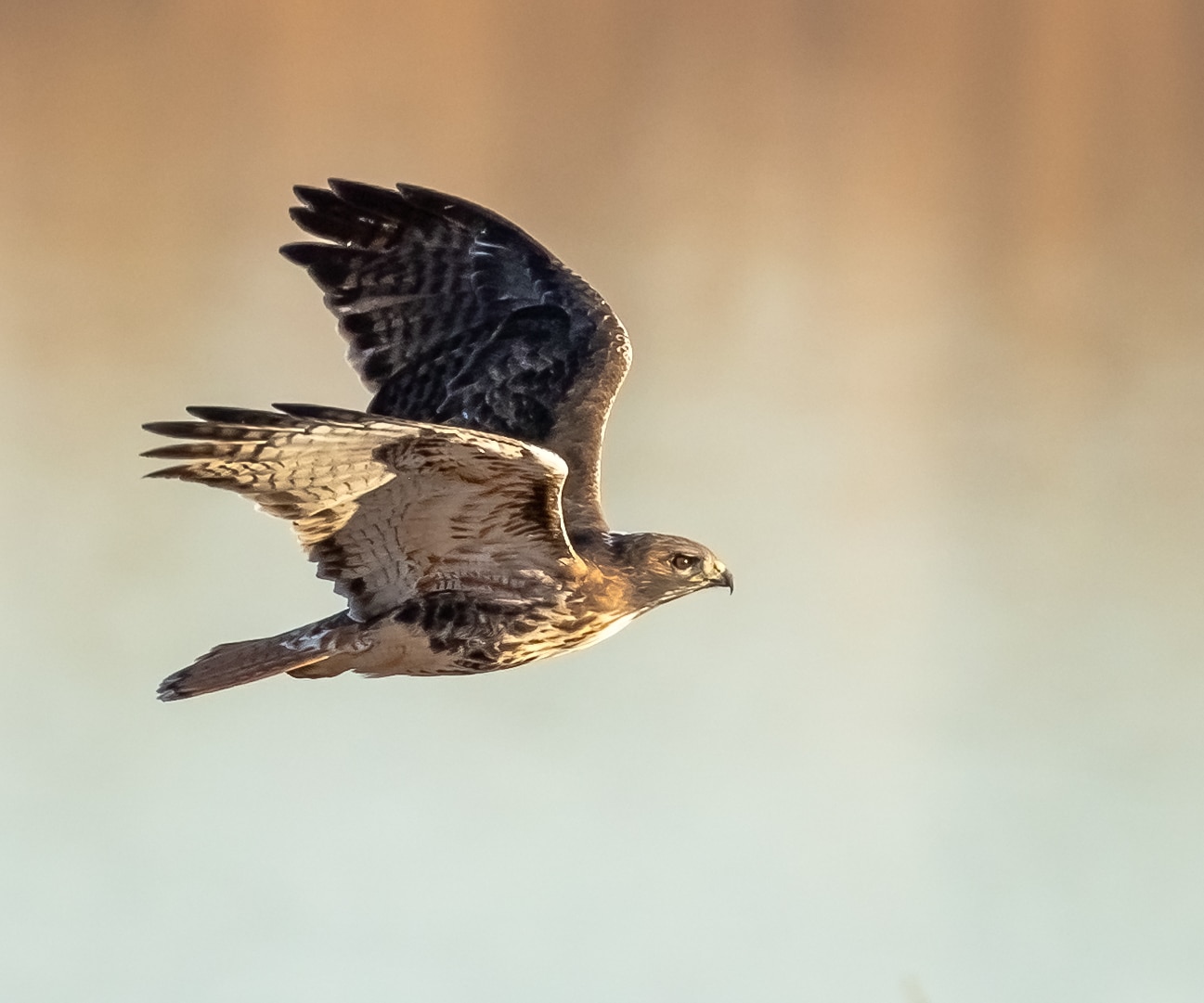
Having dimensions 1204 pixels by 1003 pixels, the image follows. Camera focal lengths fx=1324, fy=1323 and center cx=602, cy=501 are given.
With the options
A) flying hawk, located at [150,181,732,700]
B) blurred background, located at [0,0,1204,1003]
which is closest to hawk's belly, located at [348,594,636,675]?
flying hawk, located at [150,181,732,700]

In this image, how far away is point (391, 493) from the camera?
1018mm

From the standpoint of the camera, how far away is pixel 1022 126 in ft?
6.91

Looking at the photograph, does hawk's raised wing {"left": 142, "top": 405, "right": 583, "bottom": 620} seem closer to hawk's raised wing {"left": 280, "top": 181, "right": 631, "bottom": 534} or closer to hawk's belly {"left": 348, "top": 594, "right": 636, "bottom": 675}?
hawk's belly {"left": 348, "top": 594, "right": 636, "bottom": 675}

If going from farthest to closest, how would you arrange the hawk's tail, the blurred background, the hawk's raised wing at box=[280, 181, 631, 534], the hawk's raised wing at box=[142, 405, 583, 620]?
the blurred background, the hawk's raised wing at box=[280, 181, 631, 534], the hawk's tail, the hawk's raised wing at box=[142, 405, 583, 620]

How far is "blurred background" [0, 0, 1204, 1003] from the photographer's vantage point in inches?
75.0

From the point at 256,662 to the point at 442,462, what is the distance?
10.1 inches

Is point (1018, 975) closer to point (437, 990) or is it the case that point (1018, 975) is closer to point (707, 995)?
point (707, 995)

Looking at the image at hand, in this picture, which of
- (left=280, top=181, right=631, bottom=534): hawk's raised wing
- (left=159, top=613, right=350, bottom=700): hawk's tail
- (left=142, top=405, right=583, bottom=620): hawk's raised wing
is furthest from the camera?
(left=280, top=181, right=631, bottom=534): hawk's raised wing

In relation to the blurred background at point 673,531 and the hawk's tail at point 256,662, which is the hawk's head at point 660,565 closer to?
the hawk's tail at point 256,662

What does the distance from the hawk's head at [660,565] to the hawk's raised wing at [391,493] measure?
0.07m

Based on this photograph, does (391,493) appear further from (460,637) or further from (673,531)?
(673,531)

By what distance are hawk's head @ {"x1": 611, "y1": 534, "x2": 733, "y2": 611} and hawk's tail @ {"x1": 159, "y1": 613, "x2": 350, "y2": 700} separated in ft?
0.81

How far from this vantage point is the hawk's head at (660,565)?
1133 millimetres

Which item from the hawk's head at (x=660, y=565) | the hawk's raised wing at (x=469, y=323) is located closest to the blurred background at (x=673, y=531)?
the hawk's raised wing at (x=469, y=323)
